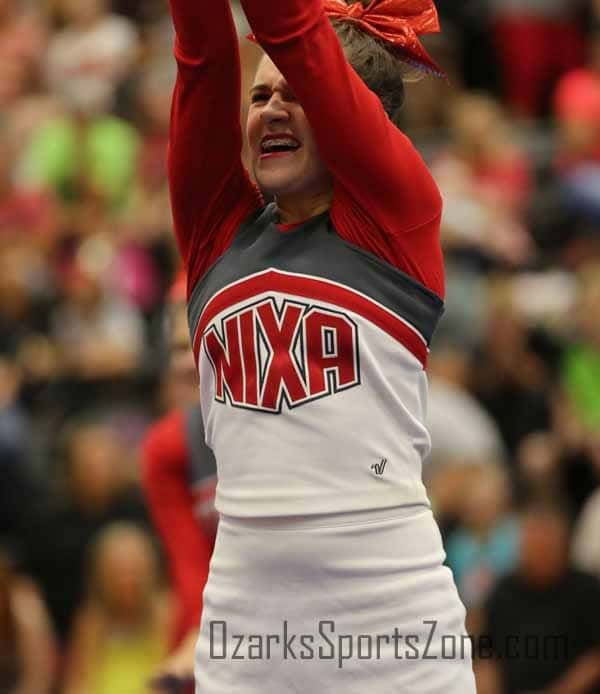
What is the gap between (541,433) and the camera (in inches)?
276

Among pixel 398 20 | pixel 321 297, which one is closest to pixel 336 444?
pixel 321 297

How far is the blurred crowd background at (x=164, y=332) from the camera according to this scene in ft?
20.5

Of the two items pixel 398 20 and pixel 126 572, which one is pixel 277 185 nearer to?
pixel 398 20

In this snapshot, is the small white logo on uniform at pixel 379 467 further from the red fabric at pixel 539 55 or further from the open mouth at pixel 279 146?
the red fabric at pixel 539 55

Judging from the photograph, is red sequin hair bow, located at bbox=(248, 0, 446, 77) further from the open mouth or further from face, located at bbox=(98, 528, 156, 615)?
face, located at bbox=(98, 528, 156, 615)

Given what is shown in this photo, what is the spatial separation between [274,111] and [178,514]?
5.12 ft

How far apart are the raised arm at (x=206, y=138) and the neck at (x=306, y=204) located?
10 cm

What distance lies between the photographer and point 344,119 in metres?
2.69

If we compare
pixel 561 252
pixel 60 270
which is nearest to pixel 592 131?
pixel 561 252

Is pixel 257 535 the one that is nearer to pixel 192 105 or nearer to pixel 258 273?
pixel 258 273

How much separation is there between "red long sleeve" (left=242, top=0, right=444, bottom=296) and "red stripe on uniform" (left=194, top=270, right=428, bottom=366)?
0.09 m

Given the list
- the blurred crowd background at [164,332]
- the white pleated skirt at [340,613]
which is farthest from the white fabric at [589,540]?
the white pleated skirt at [340,613]

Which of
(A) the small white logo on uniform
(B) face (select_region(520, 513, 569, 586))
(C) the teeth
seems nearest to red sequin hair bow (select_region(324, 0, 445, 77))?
(C) the teeth

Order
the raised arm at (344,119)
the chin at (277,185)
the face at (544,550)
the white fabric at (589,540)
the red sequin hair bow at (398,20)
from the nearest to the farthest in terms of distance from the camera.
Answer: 1. the raised arm at (344,119)
2. the chin at (277,185)
3. the red sequin hair bow at (398,20)
4. the face at (544,550)
5. the white fabric at (589,540)
